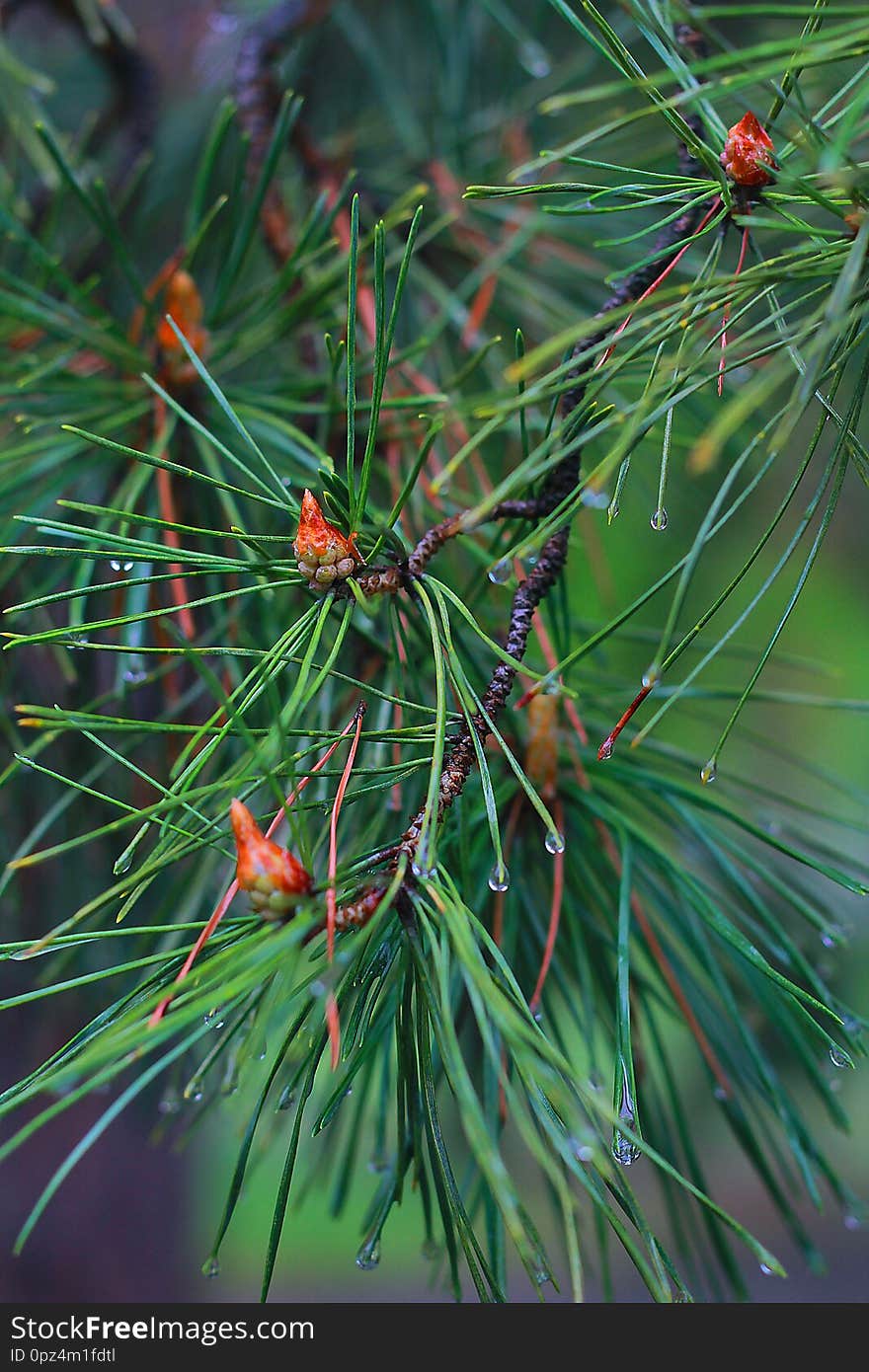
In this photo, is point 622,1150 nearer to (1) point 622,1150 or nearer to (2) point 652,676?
(1) point 622,1150

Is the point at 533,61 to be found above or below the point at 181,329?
above

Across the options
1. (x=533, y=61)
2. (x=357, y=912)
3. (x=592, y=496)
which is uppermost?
(x=533, y=61)

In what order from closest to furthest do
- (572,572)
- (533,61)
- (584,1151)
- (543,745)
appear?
(584,1151), (543,745), (533,61), (572,572)

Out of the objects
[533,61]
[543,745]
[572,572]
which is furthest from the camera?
[572,572]

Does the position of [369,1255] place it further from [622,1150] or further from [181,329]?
[181,329]

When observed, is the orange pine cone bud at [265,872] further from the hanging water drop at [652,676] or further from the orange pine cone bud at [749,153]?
the orange pine cone bud at [749,153]

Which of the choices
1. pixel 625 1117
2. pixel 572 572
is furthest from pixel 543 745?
pixel 572 572

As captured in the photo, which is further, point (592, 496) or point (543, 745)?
point (543, 745)

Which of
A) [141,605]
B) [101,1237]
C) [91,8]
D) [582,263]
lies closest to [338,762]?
[141,605]

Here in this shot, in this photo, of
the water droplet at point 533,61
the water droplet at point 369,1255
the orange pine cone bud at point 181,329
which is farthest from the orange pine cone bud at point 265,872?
the water droplet at point 533,61
